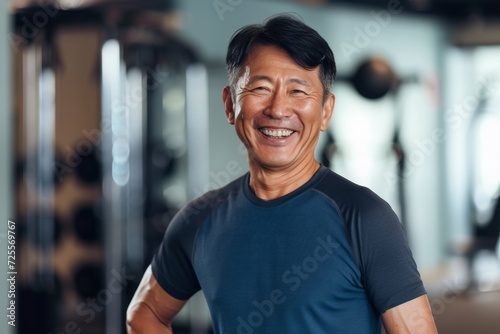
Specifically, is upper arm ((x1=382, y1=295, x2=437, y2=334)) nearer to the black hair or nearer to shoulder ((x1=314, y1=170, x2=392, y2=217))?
shoulder ((x1=314, y1=170, x2=392, y2=217))

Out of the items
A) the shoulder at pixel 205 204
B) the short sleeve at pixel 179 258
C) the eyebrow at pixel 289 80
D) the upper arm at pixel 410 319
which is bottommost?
the upper arm at pixel 410 319

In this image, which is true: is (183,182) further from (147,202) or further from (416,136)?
(416,136)

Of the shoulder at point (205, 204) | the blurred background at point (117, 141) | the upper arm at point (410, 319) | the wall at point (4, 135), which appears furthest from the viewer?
the blurred background at point (117, 141)

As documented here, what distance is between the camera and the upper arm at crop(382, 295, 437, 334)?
1242 mm

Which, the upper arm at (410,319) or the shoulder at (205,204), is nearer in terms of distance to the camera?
the upper arm at (410,319)

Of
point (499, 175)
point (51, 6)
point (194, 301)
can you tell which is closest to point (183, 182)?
point (194, 301)

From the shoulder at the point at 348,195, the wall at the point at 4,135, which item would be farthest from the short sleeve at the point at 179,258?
the wall at the point at 4,135

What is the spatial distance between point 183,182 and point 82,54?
92cm

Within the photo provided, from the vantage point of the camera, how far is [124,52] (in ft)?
13.4

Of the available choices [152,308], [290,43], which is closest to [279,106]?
[290,43]

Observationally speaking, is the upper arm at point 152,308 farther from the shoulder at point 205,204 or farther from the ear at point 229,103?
the ear at point 229,103

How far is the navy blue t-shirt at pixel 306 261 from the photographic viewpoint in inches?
49.5

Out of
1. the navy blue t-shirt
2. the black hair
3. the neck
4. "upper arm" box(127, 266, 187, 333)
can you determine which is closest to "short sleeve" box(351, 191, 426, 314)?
the navy blue t-shirt

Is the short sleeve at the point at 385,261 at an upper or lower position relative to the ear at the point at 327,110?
lower
